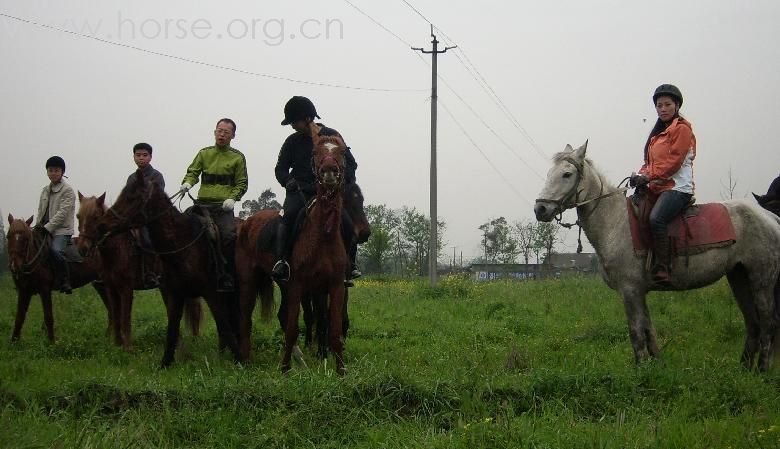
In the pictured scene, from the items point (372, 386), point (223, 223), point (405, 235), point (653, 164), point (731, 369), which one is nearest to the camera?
point (372, 386)

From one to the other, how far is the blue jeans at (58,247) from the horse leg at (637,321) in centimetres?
867

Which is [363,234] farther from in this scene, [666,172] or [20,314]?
[20,314]

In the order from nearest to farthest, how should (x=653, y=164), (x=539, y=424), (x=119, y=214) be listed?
(x=539, y=424)
(x=653, y=164)
(x=119, y=214)

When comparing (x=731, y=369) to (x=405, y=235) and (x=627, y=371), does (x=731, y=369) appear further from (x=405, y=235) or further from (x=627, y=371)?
(x=405, y=235)

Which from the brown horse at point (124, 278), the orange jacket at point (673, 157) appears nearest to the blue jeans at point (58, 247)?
the brown horse at point (124, 278)

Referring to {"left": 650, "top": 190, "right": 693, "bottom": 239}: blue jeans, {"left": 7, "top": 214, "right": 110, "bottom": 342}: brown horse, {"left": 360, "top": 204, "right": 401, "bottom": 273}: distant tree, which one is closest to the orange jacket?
{"left": 650, "top": 190, "right": 693, "bottom": 239}: blue jeans

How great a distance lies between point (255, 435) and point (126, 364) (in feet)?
13.8

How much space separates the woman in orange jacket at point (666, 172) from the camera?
7.69 m

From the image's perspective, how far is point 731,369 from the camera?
739cm

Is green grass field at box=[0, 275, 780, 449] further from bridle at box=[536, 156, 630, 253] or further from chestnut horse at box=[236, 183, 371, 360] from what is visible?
bridle at box=[536, 156, 630, 253]

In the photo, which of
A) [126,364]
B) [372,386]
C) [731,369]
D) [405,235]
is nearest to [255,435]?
[372,386]

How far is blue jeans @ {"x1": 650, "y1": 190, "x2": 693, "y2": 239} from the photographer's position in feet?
25.2

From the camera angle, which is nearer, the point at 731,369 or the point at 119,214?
the point at 731,369

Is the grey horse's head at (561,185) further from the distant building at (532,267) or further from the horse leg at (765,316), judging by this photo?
the distant building at (532,267)
